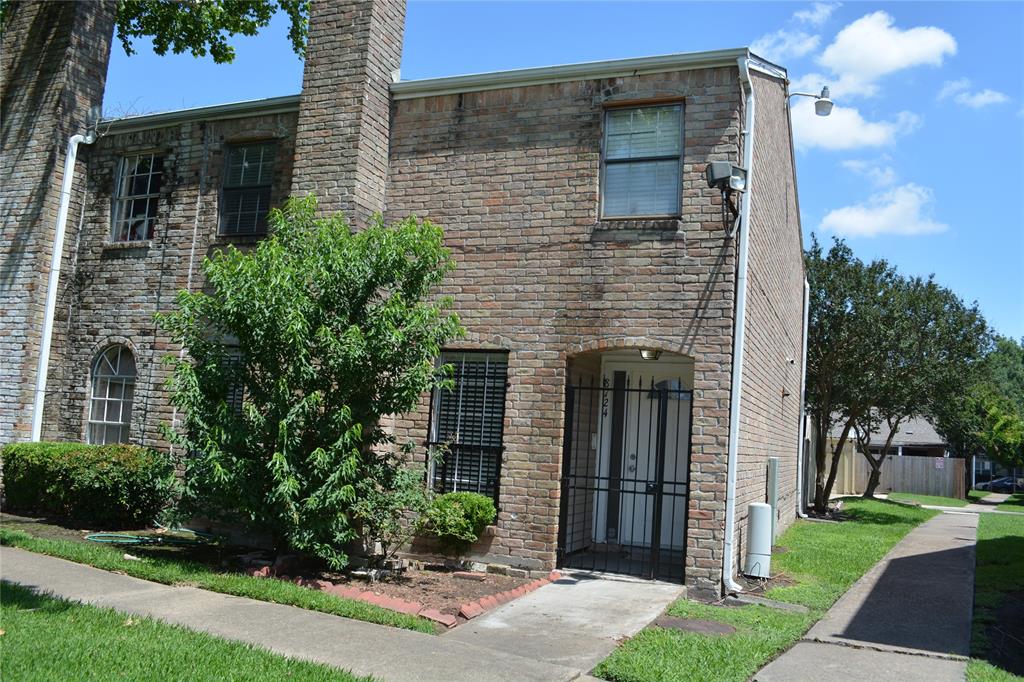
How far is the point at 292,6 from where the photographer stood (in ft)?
66.4

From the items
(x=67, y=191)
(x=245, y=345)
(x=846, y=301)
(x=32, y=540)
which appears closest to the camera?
(x=245, y=345)

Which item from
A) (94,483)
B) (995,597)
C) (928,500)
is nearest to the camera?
(995,597)

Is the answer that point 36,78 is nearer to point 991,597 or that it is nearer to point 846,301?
point 991,597

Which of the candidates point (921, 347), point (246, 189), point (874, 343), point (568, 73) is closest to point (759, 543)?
point (568, 73)

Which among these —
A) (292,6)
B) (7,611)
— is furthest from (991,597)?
(292,6)

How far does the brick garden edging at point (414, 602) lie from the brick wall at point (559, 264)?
109 centimetres

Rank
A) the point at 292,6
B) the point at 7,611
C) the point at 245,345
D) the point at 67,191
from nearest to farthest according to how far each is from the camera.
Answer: the point at 7,611 → the point at 245,345 → the point at 67,191 → the point at 292,6

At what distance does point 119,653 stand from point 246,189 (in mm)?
7763

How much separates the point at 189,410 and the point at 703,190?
6.16 metres

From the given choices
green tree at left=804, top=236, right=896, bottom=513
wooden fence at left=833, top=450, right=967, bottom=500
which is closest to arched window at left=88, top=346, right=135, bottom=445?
green tree at left=804, top=236, right=896, bottom=513

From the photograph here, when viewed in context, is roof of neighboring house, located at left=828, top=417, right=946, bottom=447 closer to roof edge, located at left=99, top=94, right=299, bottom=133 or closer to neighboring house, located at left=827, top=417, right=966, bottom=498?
neighboring house, located at left=827, top=417, right=966, bottom=498

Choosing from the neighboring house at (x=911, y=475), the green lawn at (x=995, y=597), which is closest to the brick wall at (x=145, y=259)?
the green lawn at (x=995, y=597)

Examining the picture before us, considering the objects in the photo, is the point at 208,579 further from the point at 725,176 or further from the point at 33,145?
the point at 33,145

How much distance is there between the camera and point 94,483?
10.6 m
